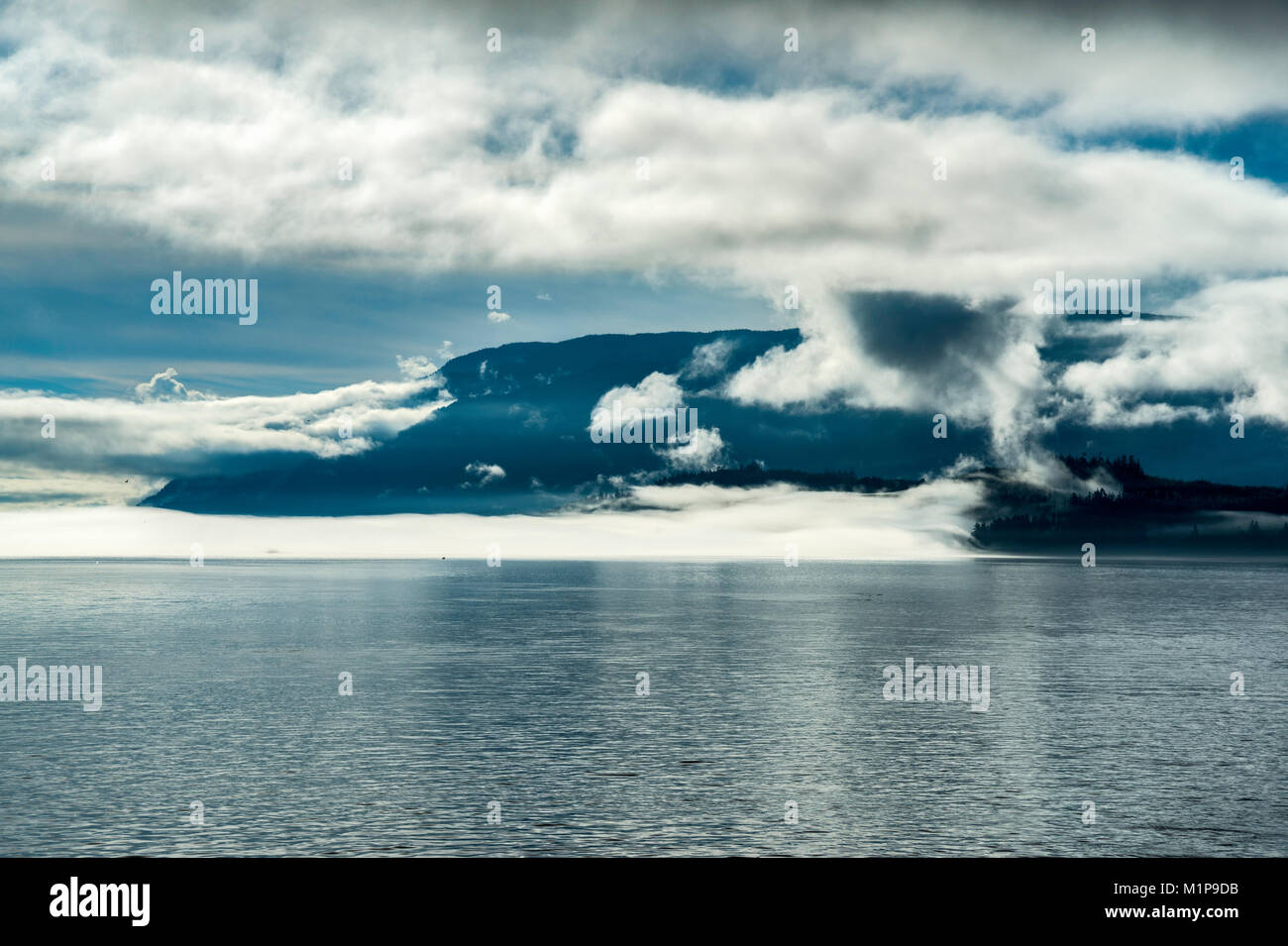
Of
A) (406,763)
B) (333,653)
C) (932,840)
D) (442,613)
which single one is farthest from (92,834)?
(442,613)

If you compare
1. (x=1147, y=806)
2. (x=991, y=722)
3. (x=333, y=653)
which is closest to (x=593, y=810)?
(x=1147, y=806)

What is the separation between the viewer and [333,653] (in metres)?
118

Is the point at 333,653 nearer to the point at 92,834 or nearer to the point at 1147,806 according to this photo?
the point at 92,834

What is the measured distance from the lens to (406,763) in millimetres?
57969
